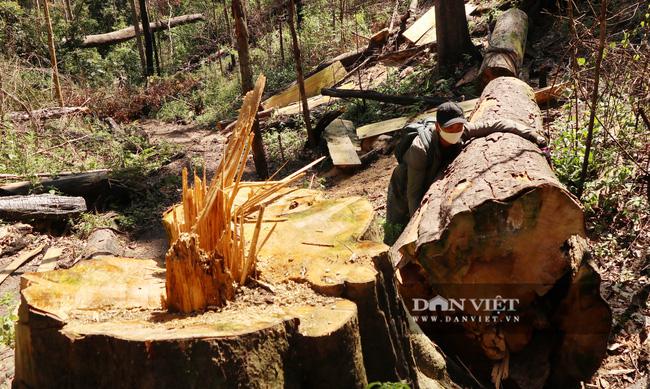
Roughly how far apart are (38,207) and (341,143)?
185 inches

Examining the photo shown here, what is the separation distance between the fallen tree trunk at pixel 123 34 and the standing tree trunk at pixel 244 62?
1364cm

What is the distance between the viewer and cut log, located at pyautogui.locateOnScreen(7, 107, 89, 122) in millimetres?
11669

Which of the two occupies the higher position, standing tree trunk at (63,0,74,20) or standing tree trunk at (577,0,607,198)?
standing tree trunk at (63,0,74,20)

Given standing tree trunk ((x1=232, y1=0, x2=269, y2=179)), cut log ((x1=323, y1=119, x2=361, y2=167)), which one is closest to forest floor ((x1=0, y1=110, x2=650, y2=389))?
cut log ((x1=323, y1=119, x2=361, y2=167))

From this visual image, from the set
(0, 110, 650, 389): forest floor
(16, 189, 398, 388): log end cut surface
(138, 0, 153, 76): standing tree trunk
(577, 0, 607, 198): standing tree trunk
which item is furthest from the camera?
(138, 0, 153, 76): standing tree trunk

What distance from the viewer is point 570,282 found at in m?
4.22

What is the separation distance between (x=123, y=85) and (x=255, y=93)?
55.8ft

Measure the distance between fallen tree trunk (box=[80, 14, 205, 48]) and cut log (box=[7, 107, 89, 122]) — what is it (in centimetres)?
810

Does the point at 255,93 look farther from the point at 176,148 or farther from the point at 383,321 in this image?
the point at 176,148

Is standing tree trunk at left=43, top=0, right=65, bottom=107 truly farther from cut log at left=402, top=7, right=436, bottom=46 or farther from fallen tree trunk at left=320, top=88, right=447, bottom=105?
cut log at left=402, top=7, right=436, bottom=46

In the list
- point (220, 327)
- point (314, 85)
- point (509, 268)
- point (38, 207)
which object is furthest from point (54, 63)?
point (220, 327)

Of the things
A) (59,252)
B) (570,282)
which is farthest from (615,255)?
(59,252)

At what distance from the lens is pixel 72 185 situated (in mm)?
9344

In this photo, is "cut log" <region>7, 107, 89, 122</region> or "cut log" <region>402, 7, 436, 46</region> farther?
"cut log" <region>402, 7, 436, 46</region>
